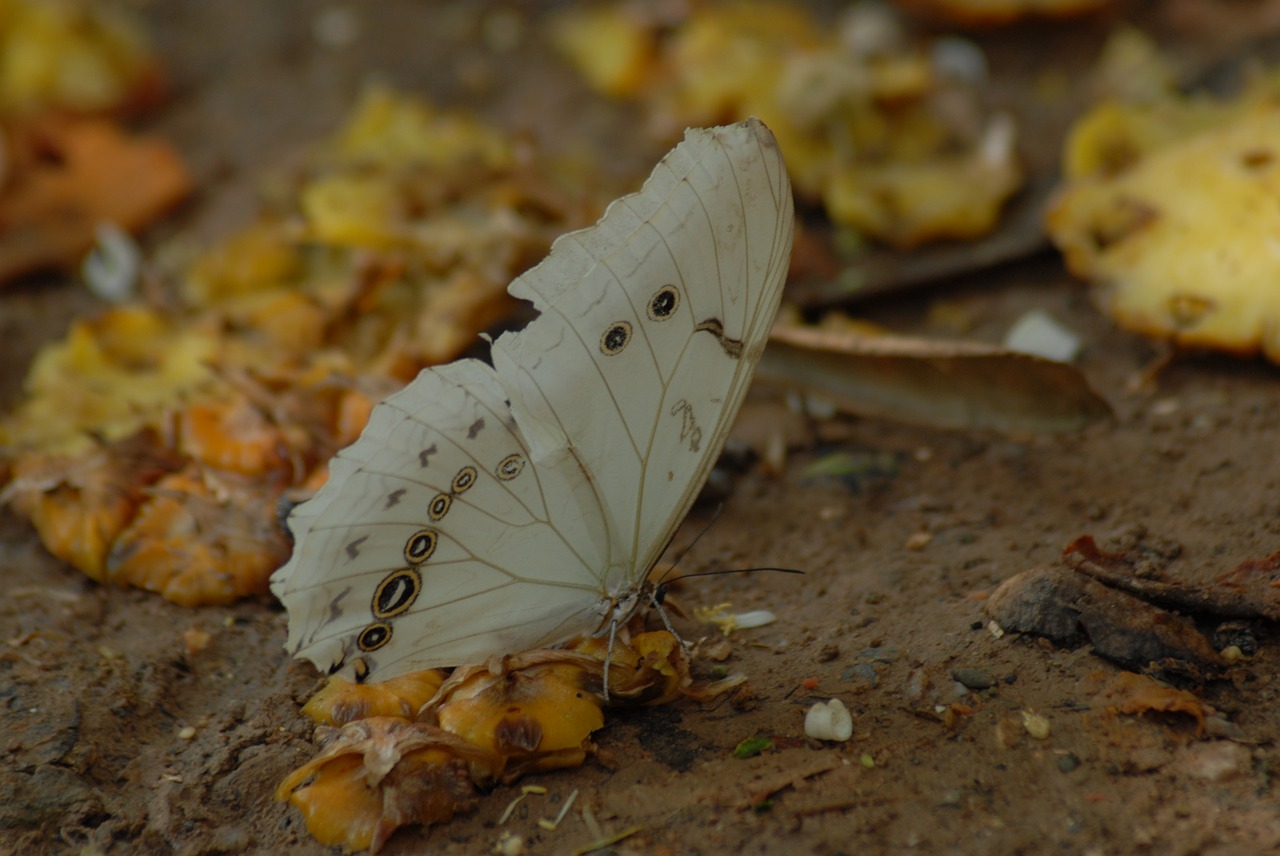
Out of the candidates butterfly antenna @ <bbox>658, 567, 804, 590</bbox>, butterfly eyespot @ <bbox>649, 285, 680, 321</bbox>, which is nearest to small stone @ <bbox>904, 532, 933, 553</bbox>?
butterfly antenna @ <bbox>658, 567, 804, 590</bbox>

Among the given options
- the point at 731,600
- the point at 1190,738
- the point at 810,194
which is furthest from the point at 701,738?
the point at 810,194

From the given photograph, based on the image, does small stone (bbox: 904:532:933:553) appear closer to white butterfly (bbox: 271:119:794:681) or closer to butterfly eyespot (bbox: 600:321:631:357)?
white butterfly (bbox: 271:119:794:681)

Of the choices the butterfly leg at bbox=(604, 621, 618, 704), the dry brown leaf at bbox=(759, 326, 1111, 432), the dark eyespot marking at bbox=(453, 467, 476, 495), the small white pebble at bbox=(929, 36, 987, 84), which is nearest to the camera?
the dark eyespot marking at bbox=(453, 467, 476, 495)

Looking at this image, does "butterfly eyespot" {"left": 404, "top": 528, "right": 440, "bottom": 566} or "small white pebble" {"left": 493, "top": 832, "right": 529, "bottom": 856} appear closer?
"small white pebble" {"left": 493, "top": 832, "right": 529, "bottom": 856}

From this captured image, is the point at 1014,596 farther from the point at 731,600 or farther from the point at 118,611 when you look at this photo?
the point at 118,611

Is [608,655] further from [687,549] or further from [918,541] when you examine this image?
[918,541]

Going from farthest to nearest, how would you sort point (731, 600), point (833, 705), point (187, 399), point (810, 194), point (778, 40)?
point (778, 40) → point (810, 194) → point (187, 399) → point (731, 600) → point (833, 705)

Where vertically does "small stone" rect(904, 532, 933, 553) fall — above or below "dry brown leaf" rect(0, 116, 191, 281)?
below

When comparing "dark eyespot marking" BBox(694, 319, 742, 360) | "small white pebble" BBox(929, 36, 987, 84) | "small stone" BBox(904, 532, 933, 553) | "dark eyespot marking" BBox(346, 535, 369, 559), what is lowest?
"small stone" BBox(904, 532, 933, 553)
